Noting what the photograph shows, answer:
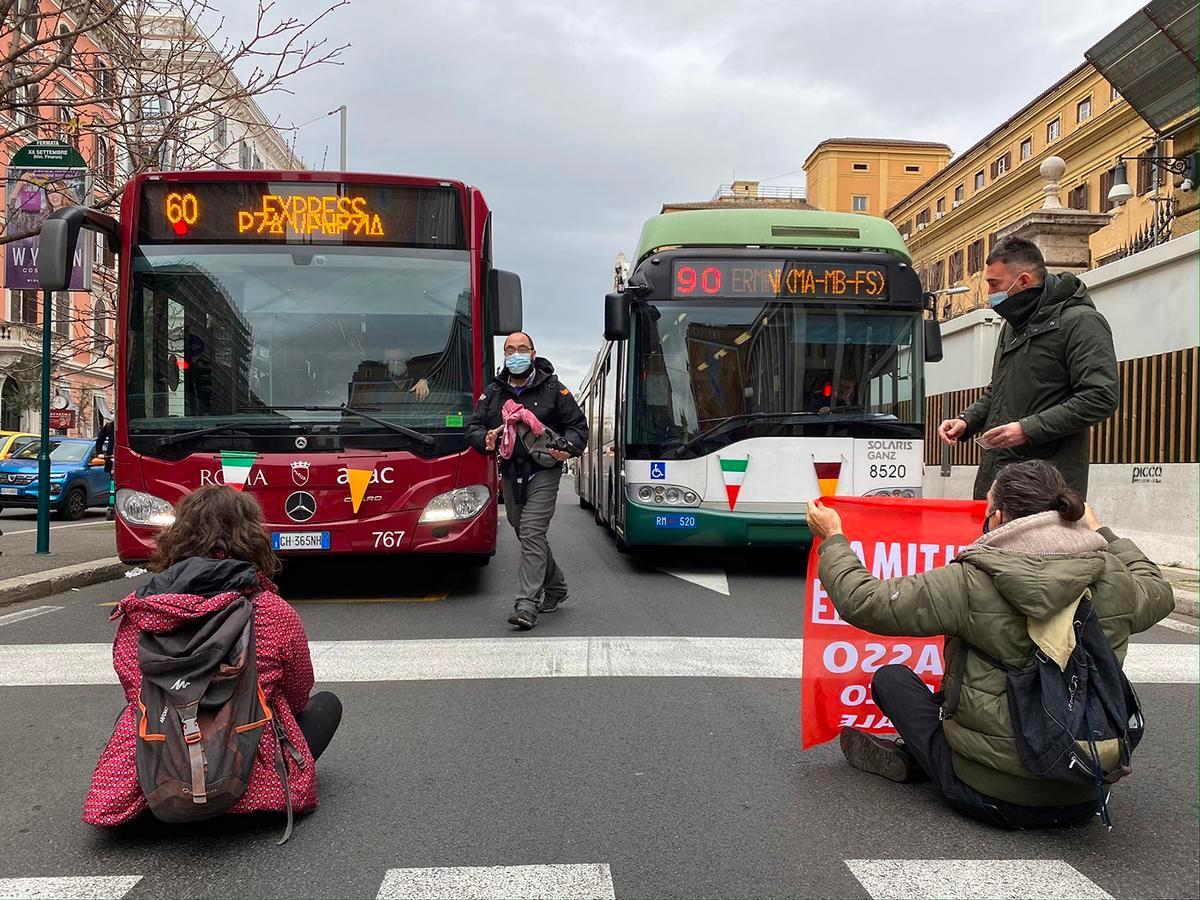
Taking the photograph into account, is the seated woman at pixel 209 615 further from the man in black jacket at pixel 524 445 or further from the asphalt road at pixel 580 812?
the man in black jacket at pixel 524 445

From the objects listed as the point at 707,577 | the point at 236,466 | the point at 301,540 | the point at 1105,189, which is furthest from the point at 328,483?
the point at 1105,189

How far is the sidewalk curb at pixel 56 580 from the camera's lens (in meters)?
8.12

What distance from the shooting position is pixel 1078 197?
4269 centimetres

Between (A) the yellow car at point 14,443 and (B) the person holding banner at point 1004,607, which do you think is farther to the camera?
(A) the yellow car at point 14,443

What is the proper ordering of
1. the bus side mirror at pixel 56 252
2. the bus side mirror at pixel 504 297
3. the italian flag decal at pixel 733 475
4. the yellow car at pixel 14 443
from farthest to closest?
the yellow car at pixel 14 443 < the italian flag decal at pixel 733 475 < the bus side mirror at pixel 504 297 < the bus side mirror at pixel 56 252

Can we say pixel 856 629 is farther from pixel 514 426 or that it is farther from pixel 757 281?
pixel 757 281

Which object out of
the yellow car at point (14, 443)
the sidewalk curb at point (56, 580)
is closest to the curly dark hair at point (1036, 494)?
the sidewalk curb at point (56, 580)

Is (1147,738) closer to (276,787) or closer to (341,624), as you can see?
(276,787)

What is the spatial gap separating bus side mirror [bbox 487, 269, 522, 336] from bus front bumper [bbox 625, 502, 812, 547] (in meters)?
2.26

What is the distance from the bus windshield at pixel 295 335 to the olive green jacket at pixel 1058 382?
431 cm

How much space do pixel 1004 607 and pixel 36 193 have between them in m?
10.6

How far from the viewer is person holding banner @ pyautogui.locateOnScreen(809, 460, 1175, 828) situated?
3053 mm

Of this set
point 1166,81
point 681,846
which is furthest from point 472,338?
point 1166,81

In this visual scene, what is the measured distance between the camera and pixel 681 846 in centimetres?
322
